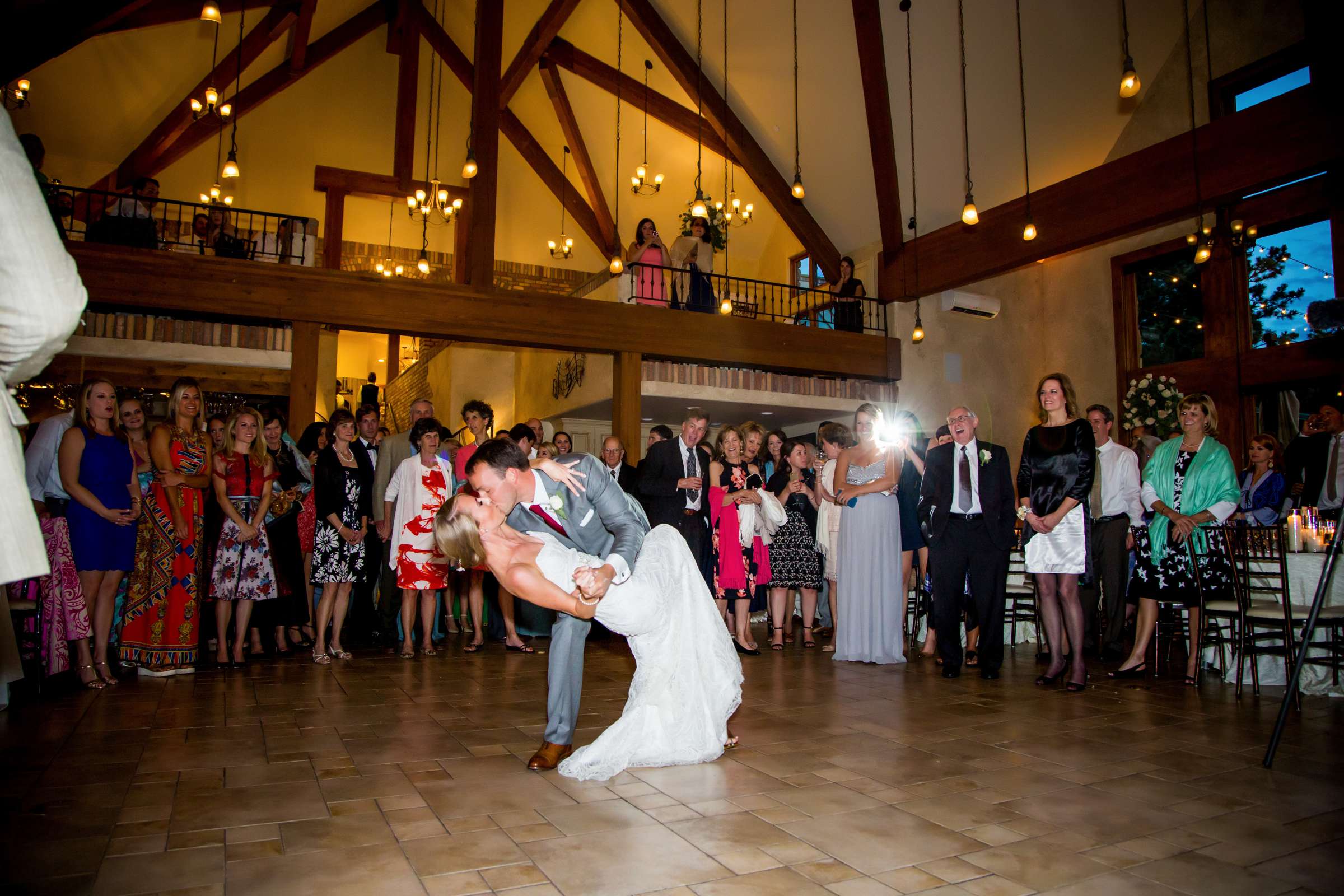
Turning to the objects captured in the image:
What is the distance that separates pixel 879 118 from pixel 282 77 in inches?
388

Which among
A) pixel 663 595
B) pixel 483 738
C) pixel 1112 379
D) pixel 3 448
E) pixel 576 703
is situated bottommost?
pixel 483 738

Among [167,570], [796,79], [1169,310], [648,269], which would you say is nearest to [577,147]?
[648,269]

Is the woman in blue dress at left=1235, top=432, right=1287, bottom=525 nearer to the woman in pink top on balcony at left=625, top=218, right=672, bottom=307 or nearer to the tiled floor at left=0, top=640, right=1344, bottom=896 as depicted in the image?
the tiled floor at left=0, top=640, right=1344, bottom=896

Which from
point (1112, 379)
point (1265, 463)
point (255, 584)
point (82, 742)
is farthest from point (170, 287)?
point (1112, 379)

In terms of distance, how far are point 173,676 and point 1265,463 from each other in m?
8.04

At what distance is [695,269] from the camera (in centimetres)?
1135

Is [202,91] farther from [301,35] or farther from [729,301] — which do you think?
[729,301]

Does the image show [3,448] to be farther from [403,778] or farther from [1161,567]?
[1161,567]

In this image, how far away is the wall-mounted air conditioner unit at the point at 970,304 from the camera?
12.3 metres

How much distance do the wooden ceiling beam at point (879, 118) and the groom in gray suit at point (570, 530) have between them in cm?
924

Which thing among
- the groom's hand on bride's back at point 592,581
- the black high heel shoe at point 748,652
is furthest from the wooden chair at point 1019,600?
the groom's hand on bride's back at point 592,581

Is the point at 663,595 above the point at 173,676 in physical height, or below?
above

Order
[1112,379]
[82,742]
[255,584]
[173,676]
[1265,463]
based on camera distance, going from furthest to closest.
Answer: [1112,379], [1265,463], [255,584], [173,676], [82,742]

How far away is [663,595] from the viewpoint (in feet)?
10.2
